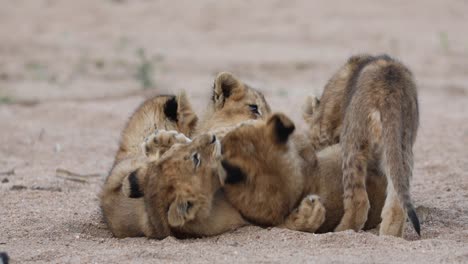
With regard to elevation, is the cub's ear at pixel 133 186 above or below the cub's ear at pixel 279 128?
below

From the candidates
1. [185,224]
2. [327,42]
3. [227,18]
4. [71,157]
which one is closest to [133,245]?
[185,224]

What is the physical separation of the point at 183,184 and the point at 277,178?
575 millimetres

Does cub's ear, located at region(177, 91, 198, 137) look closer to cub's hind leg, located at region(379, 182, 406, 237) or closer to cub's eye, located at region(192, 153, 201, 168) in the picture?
cub's eye, located at region(192, 153, 201, 168)

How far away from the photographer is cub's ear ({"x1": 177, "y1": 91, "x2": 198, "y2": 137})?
283 inches

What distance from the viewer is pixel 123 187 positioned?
6.30 metres

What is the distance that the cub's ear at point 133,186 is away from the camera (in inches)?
245

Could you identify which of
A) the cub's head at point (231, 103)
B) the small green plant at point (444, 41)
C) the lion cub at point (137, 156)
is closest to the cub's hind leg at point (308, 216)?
the lion cub at point (137, 156)

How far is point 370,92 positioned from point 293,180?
0.72 meters

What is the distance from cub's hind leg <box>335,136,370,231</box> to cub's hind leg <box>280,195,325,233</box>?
0.42ft

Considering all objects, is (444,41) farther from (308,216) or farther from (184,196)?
(184,196)

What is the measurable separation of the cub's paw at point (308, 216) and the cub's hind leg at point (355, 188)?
127mm

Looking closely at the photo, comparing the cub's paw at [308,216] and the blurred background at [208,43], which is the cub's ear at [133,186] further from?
the blurred background at [208,43]

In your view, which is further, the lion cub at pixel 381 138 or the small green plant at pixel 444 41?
the small green plant at pixel 444 41

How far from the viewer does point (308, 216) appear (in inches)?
240
